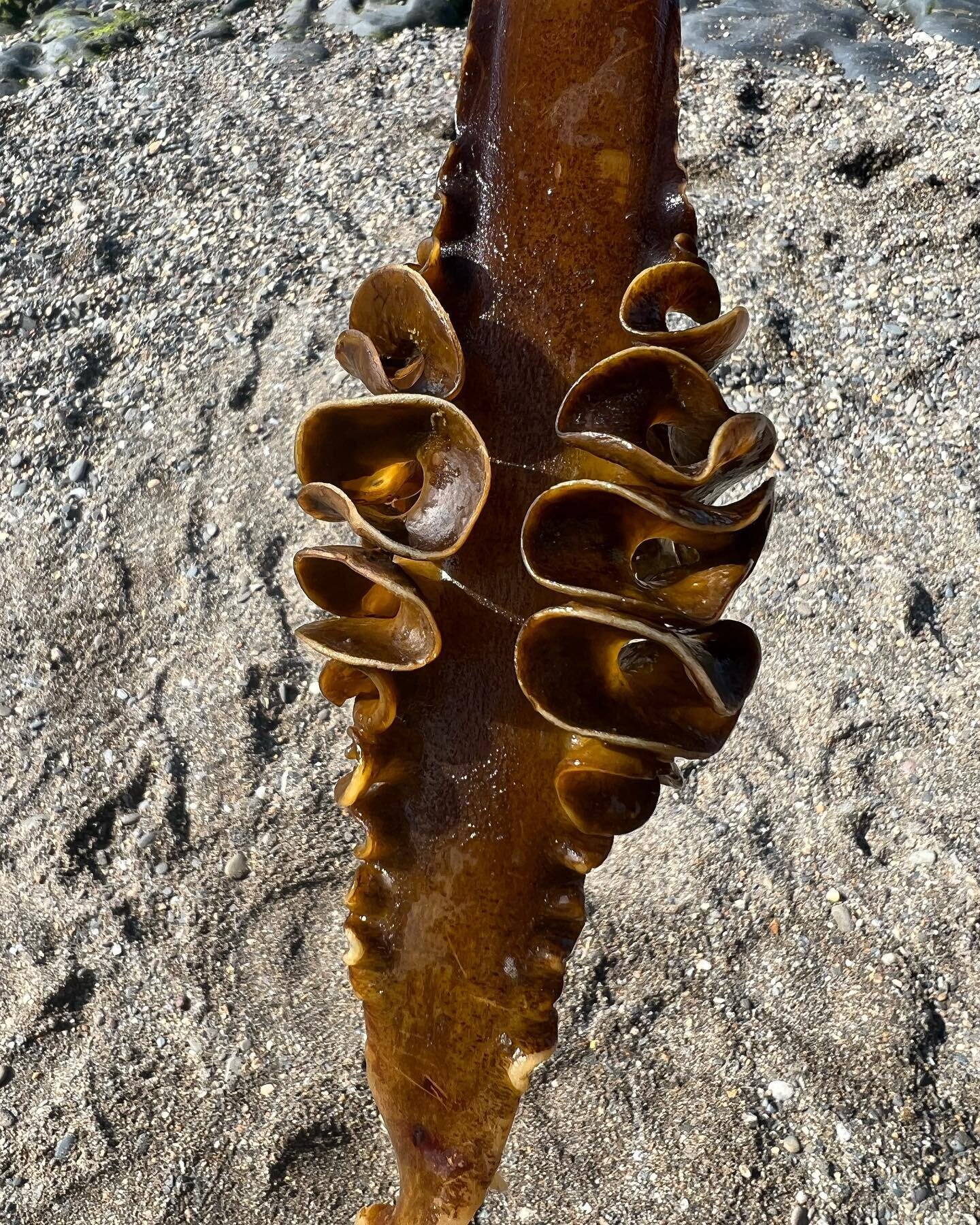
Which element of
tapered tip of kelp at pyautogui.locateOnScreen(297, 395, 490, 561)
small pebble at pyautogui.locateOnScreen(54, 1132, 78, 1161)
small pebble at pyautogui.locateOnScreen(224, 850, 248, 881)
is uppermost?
tapered tip of kelp at pyautogui.locateOnScreen(297, 395, 490, 561)

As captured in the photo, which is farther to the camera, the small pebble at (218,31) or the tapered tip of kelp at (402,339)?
the small pebble at (218,31)

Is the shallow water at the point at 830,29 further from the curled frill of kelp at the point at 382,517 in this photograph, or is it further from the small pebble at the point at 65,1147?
the small pebble at the point at 65,1147

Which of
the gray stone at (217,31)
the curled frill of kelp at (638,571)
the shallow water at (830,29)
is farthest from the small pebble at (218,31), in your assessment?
the curled frill of kelp at (638,571)

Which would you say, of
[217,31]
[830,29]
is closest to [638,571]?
[830,29]

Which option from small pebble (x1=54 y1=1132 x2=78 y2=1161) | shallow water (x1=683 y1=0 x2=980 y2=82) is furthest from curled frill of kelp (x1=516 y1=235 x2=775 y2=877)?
shallow water (x1=683 y1=0 x2=980 y2=82)

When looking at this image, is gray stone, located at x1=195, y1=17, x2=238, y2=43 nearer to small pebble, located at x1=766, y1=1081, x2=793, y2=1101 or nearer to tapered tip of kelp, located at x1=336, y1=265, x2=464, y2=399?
tapered tip of kelp, located at x1=336, y1=265, x2=464, y2=399

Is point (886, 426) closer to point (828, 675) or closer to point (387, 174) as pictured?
point (828, 675)
